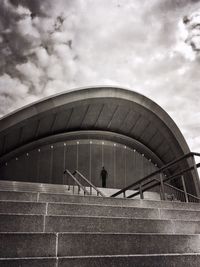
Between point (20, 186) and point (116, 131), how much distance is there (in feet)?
30.3

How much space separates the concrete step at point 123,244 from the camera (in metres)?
2.98

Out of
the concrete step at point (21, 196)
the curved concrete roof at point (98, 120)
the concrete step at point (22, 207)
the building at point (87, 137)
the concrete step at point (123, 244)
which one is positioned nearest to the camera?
the concrete step at point (123, 244)

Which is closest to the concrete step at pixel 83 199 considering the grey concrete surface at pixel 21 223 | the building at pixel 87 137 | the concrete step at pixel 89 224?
the concrete step at pixel 89 224

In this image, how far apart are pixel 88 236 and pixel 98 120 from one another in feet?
46.8

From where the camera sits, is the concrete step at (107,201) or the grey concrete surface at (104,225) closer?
the grey concrete surface at (104,225)

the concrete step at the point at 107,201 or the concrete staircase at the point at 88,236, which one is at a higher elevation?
the concrete step at the point at 107,201

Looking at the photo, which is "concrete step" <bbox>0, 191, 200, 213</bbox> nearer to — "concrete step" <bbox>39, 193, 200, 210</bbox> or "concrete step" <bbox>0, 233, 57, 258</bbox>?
"concrete step" <bbox>39, 193, 200, 210</bbox>

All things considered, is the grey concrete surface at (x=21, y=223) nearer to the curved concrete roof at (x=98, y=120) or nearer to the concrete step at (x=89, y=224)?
the concrete step at (x=89, y=224)

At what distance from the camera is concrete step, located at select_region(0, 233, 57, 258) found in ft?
8.99

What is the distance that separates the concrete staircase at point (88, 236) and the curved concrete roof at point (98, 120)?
1080 centimetres

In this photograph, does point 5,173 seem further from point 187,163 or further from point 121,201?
point 121,201

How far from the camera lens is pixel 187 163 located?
16844mm

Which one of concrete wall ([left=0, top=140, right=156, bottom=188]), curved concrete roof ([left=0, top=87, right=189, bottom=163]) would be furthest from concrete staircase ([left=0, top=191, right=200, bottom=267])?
concrete wall ([left=0, top=140, right=156, bottom=188])

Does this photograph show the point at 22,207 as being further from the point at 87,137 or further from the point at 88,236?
the point at 87,137
